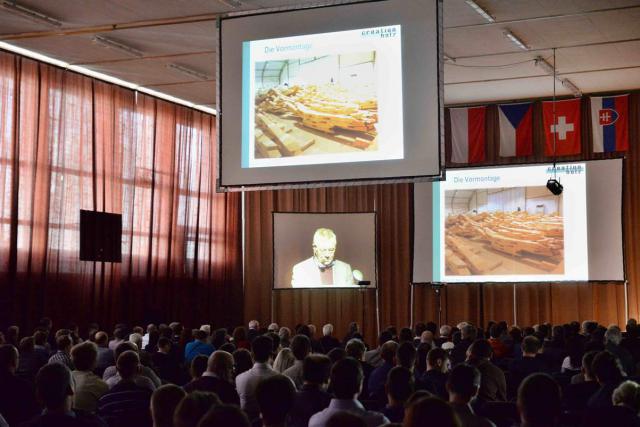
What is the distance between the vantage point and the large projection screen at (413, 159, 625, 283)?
626 inches

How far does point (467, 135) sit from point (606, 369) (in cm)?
1226

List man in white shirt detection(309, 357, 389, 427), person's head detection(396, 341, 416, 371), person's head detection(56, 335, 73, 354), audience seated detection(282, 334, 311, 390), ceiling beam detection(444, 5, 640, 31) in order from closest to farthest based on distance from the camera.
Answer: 1. man in white shirt detection(309, 357, 389, 427)
2. person's head detection(396, 341, 416, 371)
3. audience seated detection(282, 334, 311, 390)
4. person's head detection(56, 335, 73, 354)
5. ceiling beam detection(444, 5, 640, 31)

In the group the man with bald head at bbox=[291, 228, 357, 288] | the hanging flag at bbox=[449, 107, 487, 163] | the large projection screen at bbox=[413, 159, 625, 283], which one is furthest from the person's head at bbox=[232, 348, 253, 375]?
the hanging flag at bbox=[449, 107, 487, 163]

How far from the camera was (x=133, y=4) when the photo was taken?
11.4 metres

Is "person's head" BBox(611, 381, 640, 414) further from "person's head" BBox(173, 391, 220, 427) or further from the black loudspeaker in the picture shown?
the black loudspeaker

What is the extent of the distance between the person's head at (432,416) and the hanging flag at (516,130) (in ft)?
50.5

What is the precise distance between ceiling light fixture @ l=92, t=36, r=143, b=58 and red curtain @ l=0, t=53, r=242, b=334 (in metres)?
1.62

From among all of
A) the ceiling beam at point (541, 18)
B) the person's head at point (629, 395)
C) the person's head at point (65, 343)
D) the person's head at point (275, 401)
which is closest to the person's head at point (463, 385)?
the person's head at point (629, 395)

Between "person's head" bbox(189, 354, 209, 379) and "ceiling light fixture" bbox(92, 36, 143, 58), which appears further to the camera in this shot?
"ceiling light fixture" bbox(92, 36, 143, 58)

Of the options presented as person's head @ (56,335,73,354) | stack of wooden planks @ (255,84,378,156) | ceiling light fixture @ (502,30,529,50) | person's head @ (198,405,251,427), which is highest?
ceiling light fixture @ (502,30,529,50)

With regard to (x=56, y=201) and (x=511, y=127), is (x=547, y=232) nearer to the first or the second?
(x=511, y=127)

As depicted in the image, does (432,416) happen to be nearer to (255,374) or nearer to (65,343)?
(255,374)

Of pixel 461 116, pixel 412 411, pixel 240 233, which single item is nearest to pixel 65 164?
pixel 240 233

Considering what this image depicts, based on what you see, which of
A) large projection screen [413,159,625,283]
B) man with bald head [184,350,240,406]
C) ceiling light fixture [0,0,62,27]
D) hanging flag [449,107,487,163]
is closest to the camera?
man with bald head [184,350,240,406]
